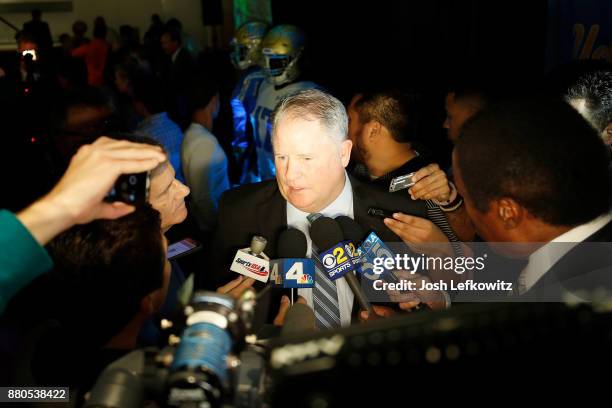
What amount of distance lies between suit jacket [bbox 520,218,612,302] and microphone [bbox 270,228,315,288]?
82 centimetres

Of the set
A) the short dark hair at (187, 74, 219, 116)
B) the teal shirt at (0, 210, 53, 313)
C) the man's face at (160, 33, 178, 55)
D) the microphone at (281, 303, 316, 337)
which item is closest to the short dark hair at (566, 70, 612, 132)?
the microphone at (281, 303, 316, 337)

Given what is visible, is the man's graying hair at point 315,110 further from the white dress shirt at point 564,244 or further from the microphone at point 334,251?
the white dress shirt at point 564,244

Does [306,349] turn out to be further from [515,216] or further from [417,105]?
[417,105]

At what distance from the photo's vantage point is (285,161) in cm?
227

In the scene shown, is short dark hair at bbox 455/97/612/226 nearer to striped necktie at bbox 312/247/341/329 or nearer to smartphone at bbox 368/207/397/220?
smartphone at bbox 368/207/397/220

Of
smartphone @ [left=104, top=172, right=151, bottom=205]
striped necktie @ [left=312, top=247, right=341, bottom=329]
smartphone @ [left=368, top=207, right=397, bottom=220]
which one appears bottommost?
striped necktie @ [left=312, top=247, right=341, bottom=329]

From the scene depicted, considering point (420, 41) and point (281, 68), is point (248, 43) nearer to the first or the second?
point (281, 68)

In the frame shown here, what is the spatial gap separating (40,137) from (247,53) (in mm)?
3518

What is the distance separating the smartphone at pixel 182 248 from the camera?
7.33ft

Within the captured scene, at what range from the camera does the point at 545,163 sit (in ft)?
5.04

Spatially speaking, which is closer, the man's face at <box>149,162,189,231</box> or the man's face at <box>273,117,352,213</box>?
the man's face at <box>149,162,189,231</box>

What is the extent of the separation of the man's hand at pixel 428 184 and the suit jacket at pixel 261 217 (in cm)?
6

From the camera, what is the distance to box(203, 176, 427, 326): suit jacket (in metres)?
2.40

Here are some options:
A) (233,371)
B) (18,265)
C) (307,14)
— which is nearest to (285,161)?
(18,265)
